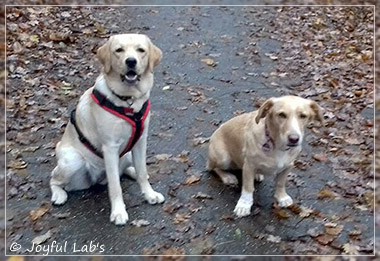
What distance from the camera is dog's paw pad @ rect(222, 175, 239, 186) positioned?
14.0ft

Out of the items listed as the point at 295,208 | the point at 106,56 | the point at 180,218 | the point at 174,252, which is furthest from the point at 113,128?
the point at 295,208

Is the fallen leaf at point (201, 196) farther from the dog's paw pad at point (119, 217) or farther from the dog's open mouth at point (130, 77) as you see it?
the dog's open mouth at point (130, 77)

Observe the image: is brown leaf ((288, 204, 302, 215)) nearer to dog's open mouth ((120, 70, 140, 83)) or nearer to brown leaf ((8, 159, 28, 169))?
dog's open mouth ((120, 70, 140, 83))

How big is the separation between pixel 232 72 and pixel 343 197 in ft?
4.58

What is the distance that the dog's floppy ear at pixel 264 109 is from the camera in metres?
3.66

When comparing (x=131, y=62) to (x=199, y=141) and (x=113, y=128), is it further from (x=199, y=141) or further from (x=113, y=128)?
(x=199, y=141)

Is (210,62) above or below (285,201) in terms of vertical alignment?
above

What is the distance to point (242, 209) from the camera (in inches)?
156

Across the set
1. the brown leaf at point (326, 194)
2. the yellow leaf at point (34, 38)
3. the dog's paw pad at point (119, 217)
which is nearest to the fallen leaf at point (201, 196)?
the dog's paw pad at point (119, 217)

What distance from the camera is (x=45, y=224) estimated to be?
12.3ft

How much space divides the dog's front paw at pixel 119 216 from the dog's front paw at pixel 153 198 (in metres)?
0.20

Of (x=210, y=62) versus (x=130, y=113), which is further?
(x=210, y=62)

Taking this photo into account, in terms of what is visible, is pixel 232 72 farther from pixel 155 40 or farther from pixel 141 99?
pixel 141 99

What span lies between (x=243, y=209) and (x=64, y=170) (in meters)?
1.10
